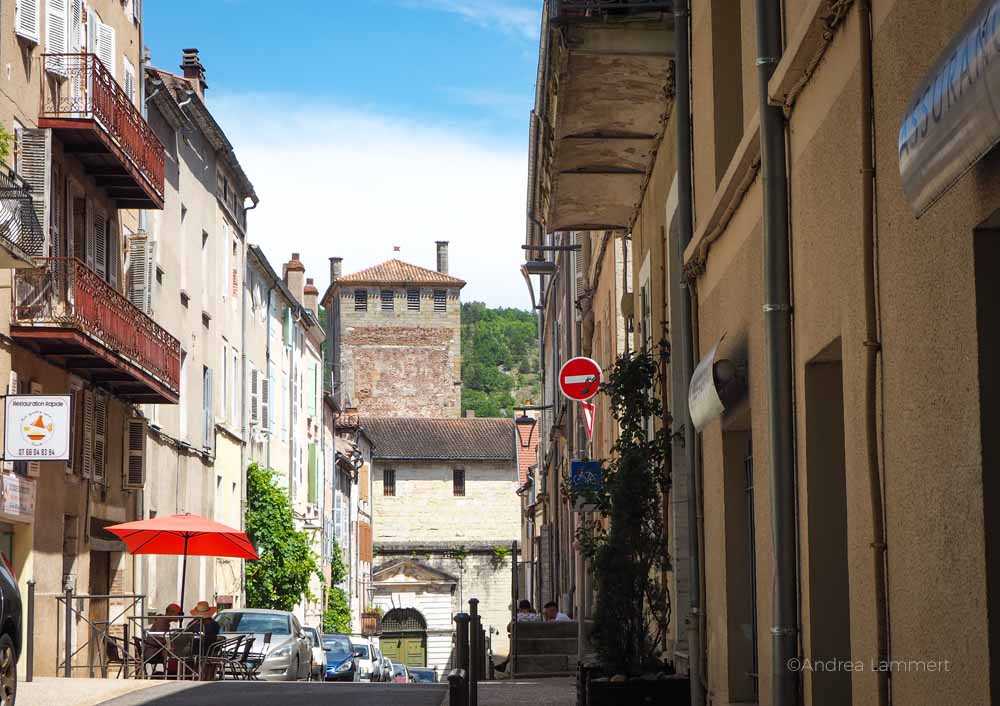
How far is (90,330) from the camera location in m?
22.8

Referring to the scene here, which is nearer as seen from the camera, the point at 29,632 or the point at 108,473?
the point at 29,632

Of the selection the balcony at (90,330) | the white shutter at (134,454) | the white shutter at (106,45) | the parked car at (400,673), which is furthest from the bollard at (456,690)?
the parked car at (400,673)

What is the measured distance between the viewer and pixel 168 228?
102 feet

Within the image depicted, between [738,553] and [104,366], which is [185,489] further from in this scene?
[738,553]

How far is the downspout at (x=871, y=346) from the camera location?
5820 mm

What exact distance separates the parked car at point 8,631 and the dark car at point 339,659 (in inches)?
740

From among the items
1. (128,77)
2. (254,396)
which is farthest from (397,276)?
(128,77)

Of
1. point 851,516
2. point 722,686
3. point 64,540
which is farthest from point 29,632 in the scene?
point 851,516

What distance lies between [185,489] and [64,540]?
27.5ft

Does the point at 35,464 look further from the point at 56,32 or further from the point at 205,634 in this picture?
the point at 56,32

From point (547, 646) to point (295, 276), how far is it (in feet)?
110

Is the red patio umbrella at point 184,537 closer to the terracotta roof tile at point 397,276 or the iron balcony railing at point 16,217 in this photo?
the iron balcony railing at point 16,217

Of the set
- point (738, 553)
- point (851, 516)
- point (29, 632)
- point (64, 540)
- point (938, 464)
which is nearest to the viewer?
point (938, 464)

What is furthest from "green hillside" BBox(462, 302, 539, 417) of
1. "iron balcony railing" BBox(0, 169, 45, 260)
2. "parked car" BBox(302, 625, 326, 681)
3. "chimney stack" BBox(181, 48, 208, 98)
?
"iron balcony railing" BBox(0, 169, 45, 260)
